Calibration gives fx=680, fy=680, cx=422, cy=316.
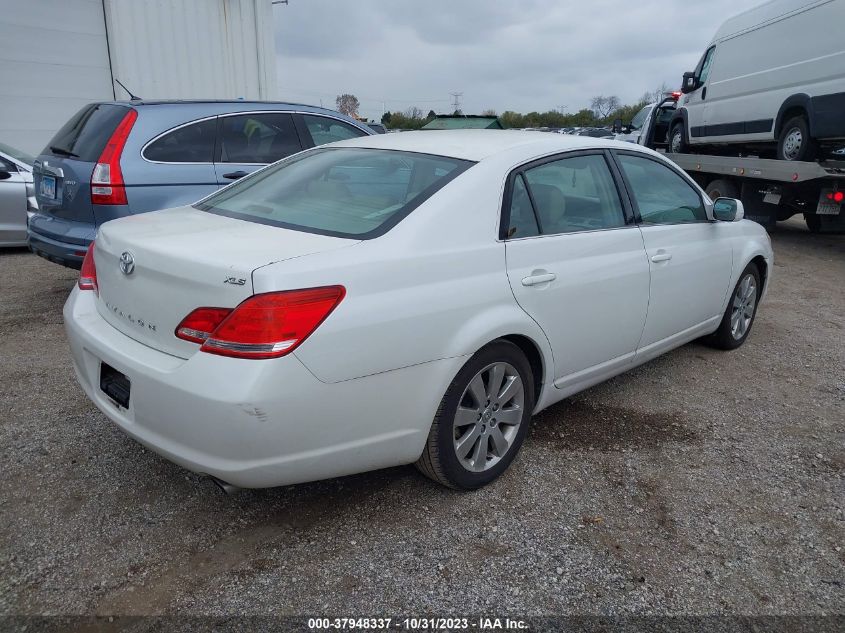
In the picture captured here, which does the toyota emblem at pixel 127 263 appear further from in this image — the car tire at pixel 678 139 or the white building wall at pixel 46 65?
the car tire at pixel 678 139

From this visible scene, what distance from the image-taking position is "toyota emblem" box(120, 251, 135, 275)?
2533 mm

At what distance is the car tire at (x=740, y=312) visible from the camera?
4.68 m

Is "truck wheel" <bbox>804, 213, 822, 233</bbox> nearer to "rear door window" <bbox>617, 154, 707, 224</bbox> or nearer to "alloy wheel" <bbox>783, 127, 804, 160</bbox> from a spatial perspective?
"alloy wheel" <bbox>783, 127, 804, 160</bbox>

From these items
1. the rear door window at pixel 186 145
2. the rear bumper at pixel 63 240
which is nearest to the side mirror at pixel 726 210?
the rear door window at pixel 186 145

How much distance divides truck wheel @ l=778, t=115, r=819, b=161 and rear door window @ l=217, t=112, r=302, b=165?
6504 millimetres

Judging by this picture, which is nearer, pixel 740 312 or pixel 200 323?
pixel 200 323

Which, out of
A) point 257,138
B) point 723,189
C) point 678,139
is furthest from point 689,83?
point 257,138

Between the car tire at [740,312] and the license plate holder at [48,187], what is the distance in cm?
491

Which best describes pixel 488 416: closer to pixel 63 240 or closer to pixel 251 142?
pixel 63 240

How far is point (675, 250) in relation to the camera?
382cm

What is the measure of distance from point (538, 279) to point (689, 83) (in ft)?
34.5

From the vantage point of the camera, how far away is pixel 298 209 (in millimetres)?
2924

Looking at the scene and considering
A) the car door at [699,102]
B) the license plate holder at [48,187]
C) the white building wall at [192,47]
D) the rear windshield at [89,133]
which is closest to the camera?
the rear windshield at [89,133]

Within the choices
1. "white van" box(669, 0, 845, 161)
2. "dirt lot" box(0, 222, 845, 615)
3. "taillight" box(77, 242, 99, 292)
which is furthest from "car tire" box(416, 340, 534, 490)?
"white van" box(669, 0, 845, 161)
